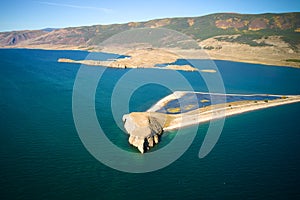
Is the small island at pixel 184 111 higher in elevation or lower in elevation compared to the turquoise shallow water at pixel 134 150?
higher

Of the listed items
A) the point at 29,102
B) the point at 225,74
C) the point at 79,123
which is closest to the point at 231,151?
the point at 79,123

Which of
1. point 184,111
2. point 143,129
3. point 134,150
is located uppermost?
point 184,111

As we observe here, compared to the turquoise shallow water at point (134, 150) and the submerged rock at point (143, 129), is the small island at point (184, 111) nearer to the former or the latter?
the submerged rock at point (143, 129)

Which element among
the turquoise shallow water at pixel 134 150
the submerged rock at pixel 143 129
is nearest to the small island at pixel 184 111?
the submerged rock at pixel 143 129

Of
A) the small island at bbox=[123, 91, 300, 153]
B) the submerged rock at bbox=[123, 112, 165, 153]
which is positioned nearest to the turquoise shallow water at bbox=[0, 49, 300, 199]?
the submerged rock at bbox=[123, 112, 165, 153]

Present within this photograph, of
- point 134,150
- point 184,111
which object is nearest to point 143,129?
point 134,150

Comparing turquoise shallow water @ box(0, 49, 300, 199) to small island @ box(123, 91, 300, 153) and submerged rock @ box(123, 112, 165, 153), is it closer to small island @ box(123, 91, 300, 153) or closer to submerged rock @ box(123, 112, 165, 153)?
submerged rock @ box(123, 112, 165, 153)

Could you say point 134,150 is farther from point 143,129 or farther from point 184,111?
point 184,111
